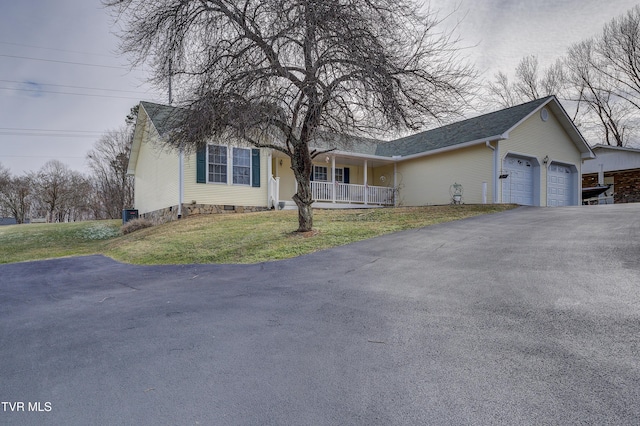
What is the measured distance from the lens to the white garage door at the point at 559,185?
16.3 m

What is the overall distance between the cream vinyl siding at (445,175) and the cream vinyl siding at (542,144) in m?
0.83

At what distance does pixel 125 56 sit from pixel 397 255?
811cm

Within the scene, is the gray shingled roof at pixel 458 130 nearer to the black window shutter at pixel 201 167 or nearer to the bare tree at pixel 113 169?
the black window shutter at pixel 201 167

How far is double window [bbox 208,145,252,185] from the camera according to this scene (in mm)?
14312

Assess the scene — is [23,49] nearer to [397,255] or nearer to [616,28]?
[397,255]

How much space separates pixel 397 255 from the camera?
21.0 feet

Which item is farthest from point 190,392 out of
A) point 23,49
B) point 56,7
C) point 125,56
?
point 23,49

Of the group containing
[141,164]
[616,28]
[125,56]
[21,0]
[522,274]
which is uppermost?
[616,28]

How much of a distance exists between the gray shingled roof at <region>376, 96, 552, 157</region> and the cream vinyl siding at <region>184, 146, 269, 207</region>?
20.1 feet

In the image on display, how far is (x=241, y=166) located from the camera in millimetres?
14891

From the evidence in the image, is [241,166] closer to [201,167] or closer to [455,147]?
[201,167]

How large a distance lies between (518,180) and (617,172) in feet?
31.6

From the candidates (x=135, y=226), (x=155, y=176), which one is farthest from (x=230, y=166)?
(x=135, y=226)

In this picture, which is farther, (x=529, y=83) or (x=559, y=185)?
(x=529, y=83)
